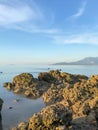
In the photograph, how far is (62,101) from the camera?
51688 mm

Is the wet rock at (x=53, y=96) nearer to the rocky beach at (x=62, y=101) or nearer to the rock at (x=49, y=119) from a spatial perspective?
the rocky beach at (x=62, y=101)

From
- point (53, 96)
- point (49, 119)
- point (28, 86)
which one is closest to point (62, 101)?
point (53, 96)

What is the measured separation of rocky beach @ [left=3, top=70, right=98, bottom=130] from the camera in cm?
2758

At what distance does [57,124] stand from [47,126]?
3.79ft

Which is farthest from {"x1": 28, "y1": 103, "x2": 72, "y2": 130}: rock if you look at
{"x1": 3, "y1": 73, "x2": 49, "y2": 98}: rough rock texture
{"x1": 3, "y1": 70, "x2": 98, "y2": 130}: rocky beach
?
{"x1": 3, "y1": 73, "x2": 49, "y2": 98}: rough rock texture

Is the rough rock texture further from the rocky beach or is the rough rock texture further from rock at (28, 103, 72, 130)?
rock at (28, 103, 72, 130)

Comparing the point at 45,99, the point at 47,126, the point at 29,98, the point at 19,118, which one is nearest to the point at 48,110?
the point at 47,126

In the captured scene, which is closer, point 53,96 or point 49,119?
point 49,119

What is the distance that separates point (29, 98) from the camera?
64250 millimetres

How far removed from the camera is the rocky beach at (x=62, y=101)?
27.6 meters

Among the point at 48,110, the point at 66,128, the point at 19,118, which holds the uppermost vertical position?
the point at 48,110

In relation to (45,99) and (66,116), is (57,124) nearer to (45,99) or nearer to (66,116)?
(66,116)

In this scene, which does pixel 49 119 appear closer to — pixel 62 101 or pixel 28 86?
pixel 62 101

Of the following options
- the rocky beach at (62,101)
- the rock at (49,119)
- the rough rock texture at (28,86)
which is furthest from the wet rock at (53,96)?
the rock at (49,119)
